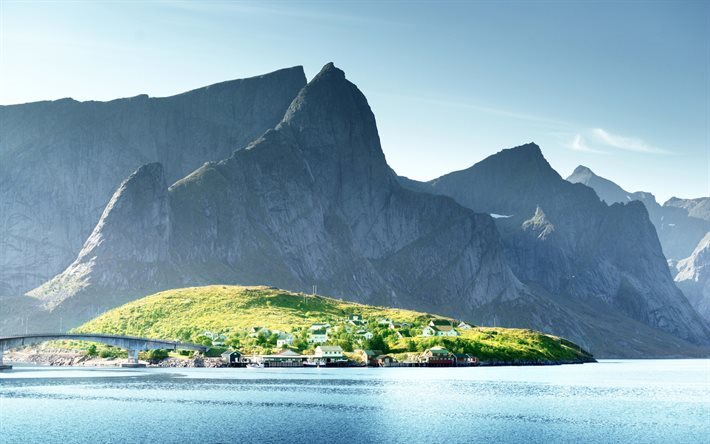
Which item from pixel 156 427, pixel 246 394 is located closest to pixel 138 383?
pixel 246 394

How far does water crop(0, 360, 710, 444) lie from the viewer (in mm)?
103188

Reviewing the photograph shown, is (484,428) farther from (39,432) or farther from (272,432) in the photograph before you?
(39,432)

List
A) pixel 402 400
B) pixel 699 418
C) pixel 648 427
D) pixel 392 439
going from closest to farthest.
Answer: pixel 392 439 → pixel 648 427 → pixel 699 418 → pixel 402 400

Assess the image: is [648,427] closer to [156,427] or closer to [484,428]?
[484,428]

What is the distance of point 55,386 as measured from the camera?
560 feet

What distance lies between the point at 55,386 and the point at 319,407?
66087mm

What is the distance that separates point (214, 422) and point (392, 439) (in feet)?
84.0

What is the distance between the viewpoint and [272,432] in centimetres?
10494

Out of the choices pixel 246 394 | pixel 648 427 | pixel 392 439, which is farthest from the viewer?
pixel 246 394

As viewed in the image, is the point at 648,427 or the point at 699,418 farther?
the point at 699,418

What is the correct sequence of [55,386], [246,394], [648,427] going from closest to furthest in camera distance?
[648,427]
[246,394]
[55,386]

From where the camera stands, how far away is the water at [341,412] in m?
103

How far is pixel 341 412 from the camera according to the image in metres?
125

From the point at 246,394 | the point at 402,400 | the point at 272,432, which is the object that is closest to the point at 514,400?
the point at 402,400
